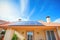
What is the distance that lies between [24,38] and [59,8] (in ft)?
28.2

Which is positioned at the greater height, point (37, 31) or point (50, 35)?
point (37, 31)

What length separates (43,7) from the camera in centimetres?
1656

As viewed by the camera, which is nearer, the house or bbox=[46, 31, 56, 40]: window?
the house

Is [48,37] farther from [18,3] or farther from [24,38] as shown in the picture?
[18,3]

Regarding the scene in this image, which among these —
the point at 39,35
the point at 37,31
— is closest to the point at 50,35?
the point at 39,35

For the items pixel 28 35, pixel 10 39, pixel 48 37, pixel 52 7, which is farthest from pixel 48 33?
pixel 52 7

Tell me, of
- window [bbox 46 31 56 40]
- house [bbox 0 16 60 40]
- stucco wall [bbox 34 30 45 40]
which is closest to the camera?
house [bbox 0 16 60 40]

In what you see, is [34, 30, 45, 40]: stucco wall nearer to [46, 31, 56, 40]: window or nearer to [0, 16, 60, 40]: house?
[0, 16, 60, 40]: house

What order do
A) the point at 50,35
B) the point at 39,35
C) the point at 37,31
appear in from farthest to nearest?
1. the point at 37,31
2. the point at 39,35
3. the point at 50,35

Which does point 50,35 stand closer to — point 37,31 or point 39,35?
point 39,35

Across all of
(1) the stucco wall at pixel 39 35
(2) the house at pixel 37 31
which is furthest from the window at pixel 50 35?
(1) the stucco wall at pixel 39 35

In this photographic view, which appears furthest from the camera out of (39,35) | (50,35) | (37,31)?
(37,31)

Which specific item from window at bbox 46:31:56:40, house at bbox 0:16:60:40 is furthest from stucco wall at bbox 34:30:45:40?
window at bbox 46:31:56:40

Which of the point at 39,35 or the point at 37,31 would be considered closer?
the point at 39,35
